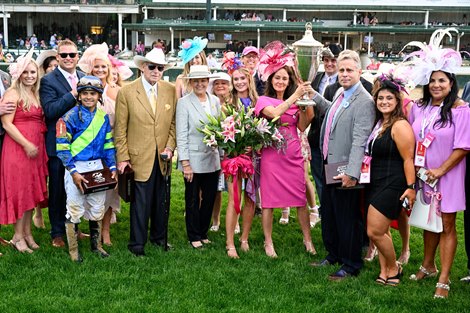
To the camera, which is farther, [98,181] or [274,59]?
[274,59]

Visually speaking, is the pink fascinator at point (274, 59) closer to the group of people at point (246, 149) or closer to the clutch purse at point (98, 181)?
the group of people at point (246, 149)

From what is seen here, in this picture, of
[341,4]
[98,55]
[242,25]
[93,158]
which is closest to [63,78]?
[98,55]

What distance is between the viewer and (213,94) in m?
7.52

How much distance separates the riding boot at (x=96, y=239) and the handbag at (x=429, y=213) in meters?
3.16

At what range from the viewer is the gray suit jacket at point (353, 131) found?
5938 millimetres

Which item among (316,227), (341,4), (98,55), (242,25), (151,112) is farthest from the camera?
(341,4)

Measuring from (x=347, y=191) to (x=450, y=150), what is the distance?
1.10 meters

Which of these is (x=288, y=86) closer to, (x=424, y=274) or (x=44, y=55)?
(x=424, y=274)

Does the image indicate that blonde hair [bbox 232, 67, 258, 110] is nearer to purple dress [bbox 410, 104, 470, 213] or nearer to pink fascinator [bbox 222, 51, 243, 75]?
pink fascinator [bbox 222, 51, 243, 75]

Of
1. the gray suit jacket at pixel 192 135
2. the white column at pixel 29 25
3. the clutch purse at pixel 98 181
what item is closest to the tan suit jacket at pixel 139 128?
the gray suit jacket at pixel 192 135

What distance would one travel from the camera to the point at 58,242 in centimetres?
714

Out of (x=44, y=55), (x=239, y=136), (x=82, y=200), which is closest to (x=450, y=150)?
(x=239, y=136)

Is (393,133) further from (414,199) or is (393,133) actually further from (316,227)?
(316,227)

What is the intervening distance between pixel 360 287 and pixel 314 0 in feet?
178
